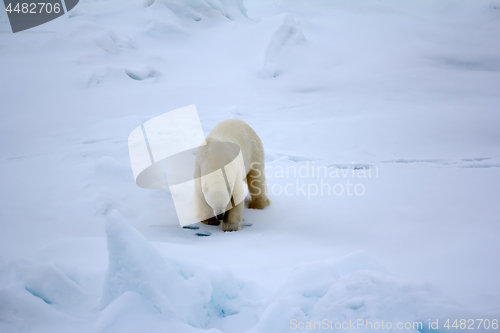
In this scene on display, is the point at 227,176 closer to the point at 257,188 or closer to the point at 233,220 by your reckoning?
the point at 233,220

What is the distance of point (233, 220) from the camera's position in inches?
119

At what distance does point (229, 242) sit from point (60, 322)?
4.44 ft

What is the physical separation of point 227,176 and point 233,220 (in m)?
0.43

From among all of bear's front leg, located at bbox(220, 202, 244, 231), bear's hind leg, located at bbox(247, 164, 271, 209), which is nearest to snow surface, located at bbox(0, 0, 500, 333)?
bear's front leg, located at bbox(220, 202, 244, 231)

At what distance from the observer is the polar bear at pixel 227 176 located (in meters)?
2.77

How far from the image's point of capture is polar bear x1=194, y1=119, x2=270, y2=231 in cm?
277

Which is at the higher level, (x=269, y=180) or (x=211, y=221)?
(x=211, y=221)

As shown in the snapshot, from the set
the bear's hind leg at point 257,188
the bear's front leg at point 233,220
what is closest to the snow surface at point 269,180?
the bear's front leg at point 233,220

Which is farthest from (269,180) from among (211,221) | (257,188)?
(211,221)

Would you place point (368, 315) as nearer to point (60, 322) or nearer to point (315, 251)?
point (315, 251)

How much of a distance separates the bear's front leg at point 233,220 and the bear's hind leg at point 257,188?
39 centimetres

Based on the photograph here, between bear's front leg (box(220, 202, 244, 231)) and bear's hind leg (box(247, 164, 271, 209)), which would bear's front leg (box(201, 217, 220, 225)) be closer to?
bear's front leg (box(220, 202, 244, 231))

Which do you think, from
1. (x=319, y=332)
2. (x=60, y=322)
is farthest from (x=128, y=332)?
(x=319, y=332)

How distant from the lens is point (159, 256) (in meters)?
1.56
